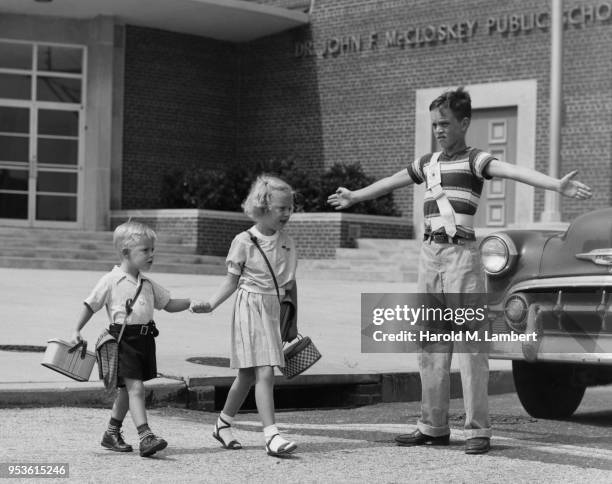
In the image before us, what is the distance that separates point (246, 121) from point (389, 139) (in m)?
3.82

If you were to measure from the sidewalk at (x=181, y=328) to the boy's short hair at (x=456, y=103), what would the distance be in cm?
248

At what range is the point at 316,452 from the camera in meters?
5.93

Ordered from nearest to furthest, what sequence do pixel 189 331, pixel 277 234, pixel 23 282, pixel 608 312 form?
pixel 277 234, pixel 608 312, pixel 189 331, pixel 23 282

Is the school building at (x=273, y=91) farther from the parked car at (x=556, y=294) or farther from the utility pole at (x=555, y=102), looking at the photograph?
the parked car at (x=556, y=294)

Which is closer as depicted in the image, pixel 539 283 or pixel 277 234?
pixel 277 234

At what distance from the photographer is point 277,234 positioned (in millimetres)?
6180

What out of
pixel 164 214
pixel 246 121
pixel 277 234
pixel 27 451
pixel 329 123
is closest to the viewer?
pixel 27 451

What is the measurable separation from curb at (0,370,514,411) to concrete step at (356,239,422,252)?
1153 centimetres

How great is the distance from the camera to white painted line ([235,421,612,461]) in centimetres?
609

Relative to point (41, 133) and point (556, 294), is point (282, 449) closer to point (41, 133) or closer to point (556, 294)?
point (556, 294)

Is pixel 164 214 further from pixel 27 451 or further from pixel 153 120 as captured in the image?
pixel 27 451

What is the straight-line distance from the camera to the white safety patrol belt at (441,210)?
612cm

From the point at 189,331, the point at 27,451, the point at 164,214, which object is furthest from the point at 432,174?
the point at 164,214

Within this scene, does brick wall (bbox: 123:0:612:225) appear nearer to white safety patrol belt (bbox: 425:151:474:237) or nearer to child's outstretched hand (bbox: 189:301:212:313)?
white safety patrol belt (bbox: 425:151:474:237)
